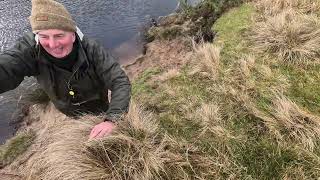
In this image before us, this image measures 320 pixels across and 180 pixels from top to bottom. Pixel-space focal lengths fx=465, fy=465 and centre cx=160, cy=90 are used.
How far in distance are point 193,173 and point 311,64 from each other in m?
2.85

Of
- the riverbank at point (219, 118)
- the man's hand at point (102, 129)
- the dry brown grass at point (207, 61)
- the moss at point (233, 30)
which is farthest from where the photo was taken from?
the moss at point (233, 30)

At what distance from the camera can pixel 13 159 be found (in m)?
6.06

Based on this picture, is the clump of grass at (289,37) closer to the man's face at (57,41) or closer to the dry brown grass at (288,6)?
the dry brown grass at (288,6)

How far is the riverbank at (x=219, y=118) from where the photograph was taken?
4.15 m

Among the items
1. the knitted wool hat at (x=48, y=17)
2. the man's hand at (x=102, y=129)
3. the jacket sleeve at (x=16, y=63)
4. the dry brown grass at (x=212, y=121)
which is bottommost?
the dry brown grass at (x=212, y=121)

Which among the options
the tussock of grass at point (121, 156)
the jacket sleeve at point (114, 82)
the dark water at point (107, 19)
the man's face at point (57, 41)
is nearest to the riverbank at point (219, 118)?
the tussock of grass at point (121, 156)

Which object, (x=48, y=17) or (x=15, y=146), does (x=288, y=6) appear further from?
(x=48, y=17)

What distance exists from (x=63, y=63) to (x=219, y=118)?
1.87 metres

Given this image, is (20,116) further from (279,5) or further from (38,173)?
(279,5)

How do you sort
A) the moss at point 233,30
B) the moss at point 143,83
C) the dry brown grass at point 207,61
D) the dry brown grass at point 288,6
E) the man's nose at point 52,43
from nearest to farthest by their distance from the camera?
the man's nose at point 52,43 < the dry brown grass at point 207,61 < the moss at point 143,83 < the moss at point 233,30 < the dry brown grass at point 288,6

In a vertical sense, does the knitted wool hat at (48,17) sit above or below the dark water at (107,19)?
above

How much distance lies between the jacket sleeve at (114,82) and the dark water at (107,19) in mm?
4206

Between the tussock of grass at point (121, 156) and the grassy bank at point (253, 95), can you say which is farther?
the grassy bank at point (253, 95)

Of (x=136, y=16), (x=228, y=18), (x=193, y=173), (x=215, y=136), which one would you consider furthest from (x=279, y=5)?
(x=193, y=173)
